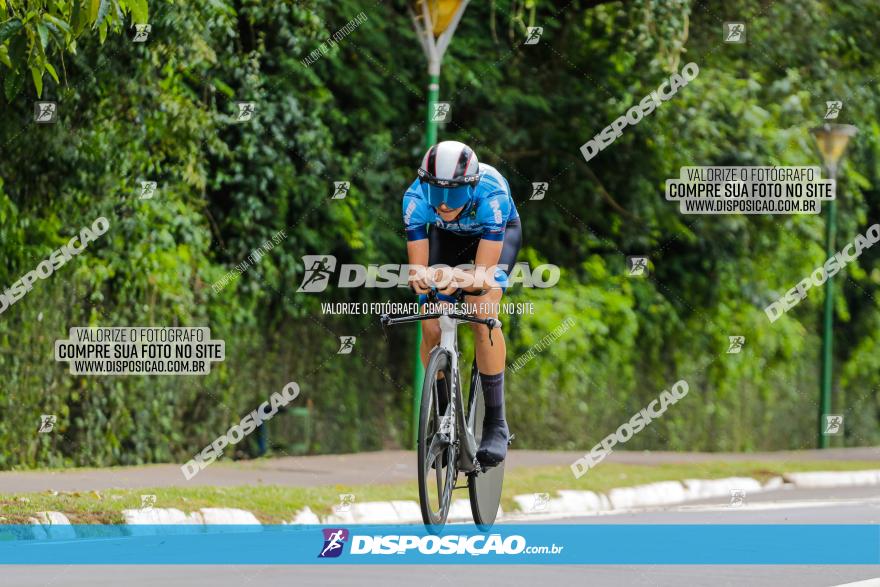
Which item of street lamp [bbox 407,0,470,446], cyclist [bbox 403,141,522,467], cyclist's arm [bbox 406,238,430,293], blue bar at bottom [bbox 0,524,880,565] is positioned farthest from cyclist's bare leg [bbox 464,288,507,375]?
street lamp [bbox 407,0,470,446]

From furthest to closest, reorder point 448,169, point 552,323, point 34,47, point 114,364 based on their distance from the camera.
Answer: point 552,323, point 114,364, point 34,47, point 448,169

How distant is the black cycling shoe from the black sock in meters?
0.04

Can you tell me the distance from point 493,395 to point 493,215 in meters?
1.29

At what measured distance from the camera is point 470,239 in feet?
33.3

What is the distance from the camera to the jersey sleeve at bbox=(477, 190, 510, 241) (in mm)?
9656

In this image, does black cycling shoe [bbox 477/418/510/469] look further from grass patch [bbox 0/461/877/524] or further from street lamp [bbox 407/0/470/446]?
street lamp [bbox 407/0/470/446]

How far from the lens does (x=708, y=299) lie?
22703mm

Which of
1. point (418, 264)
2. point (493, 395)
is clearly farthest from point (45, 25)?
point (493, 395)

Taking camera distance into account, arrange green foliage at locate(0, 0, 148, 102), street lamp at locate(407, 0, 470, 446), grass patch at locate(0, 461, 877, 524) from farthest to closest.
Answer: street lamp at locate(407, 0, 470, 446), grass patch at locate(0, 461, 877, 524), green foliage at locate(0, 0, 148, 102)

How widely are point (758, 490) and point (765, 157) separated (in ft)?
15.2

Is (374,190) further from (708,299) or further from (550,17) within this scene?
(708,299)

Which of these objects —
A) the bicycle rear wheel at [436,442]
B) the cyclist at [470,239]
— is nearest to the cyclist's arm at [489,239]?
the cyclist at [470,239]

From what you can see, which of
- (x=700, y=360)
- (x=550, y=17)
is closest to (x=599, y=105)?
(x=550, y=17)

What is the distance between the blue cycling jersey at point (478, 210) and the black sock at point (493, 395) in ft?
3.44
